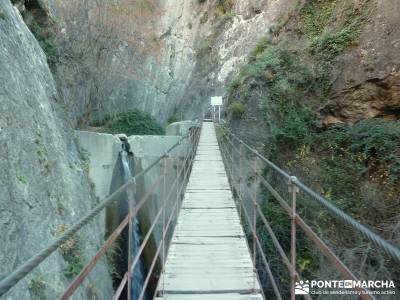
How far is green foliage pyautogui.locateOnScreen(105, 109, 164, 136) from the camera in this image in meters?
19.2

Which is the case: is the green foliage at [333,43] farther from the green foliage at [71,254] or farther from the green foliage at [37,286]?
the green foliage at [37,286]

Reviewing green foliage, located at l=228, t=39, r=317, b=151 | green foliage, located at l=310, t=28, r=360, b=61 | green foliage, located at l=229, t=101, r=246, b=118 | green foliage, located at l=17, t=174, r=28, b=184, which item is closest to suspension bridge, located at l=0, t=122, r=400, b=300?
green foliage, located at l=17, t=174, r=28, b=184

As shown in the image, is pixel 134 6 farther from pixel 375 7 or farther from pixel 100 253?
pixel 100 253

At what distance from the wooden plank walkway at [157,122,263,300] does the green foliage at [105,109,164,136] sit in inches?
482

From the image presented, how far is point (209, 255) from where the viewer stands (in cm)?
469

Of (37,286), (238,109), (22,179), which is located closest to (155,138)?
(238,109)

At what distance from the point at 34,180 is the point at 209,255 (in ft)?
7.27

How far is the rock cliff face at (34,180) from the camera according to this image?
3.67m

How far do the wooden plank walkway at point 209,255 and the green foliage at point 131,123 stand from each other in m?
12.2

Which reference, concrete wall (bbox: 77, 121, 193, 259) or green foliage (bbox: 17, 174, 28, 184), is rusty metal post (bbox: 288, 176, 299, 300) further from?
concrete wall (bbox: 77, 121, 193, 259)

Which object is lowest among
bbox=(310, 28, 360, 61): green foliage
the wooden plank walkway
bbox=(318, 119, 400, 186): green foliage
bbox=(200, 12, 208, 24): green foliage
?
the wooden plank walkway

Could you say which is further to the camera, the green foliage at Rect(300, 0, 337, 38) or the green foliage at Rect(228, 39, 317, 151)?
the green foliage at Rect(300, 0, 337, 38)

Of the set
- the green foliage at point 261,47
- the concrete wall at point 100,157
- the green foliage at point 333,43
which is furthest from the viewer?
the green foliage at point 261,47

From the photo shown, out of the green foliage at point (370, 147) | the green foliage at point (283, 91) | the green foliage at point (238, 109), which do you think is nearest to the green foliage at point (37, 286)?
the green foliage at point (370, 147)
